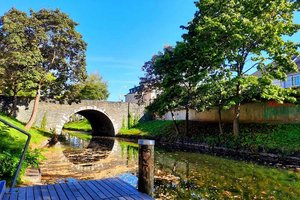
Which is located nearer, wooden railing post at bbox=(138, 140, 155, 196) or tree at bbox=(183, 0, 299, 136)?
wooden railing post at bbox=(138, 140, 155, 196)

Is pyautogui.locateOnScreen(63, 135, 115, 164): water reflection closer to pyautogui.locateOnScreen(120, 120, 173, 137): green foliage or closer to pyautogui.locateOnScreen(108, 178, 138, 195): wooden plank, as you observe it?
→ pyautogui.locateOnScreen(120, 120, 173, 137): green foliage

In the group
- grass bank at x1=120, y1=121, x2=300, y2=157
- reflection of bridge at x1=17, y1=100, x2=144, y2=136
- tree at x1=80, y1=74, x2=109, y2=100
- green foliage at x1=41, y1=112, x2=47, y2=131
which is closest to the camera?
grass bank at x1=120, y1=121, x2=300, y2=157

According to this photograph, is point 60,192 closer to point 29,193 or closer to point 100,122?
point 29,193

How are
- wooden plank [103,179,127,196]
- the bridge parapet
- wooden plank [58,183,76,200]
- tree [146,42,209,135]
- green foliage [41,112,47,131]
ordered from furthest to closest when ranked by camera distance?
green foliage [41,112,47,131] < the bridge parapet < tree [146,42,209,135] < wooden plank [103,179,127,196] < wooden plank [58,183,76,200]

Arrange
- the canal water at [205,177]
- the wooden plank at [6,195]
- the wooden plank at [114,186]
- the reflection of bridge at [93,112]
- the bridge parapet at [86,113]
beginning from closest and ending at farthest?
the wooden plank at [6,195], the wooden plank at [114,186], the canal water at [205,177], the bridge parapet at [86,113], the reflection of bridge at [93,112]

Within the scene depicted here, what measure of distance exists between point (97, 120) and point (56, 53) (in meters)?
18.7

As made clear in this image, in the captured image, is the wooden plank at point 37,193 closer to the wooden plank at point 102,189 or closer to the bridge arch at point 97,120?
the wooden plank at point 102,189

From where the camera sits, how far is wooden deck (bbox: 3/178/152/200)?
5.14 m

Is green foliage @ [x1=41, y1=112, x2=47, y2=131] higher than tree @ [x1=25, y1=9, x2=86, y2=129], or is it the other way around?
tree @ [x1=25, y1=9, x2=86, y2=129]

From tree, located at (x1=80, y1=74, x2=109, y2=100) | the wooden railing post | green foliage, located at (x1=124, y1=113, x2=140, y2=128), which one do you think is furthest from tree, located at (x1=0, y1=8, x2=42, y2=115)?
tree, located at (x1=80, y1=74, x2=109, y2=100)

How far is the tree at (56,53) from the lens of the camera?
806 inches

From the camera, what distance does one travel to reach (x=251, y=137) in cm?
1753

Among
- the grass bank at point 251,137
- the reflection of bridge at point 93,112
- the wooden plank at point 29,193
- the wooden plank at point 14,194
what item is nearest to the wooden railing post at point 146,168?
the wooden plank at point 29,193

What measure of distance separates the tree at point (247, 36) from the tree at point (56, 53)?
1006 centimetres
